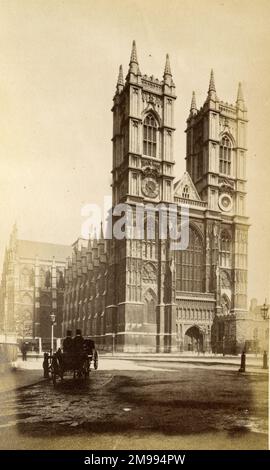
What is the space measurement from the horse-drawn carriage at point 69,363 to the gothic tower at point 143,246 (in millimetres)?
5352

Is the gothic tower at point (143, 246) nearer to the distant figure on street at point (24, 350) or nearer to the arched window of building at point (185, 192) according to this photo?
the arched window of building at point (185, 192)

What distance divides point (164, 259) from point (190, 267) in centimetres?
97

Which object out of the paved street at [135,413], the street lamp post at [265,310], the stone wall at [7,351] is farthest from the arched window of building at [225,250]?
the stone wall at [7,351]

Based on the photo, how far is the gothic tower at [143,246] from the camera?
47.8 ft

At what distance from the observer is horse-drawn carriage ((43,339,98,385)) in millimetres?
7809

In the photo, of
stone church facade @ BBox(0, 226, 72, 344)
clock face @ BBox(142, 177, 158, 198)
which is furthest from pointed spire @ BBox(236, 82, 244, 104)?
clock face @ BBox(142, 177, 158, 198)

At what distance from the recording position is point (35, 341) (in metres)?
8.91

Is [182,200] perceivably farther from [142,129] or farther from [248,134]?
[248,134]

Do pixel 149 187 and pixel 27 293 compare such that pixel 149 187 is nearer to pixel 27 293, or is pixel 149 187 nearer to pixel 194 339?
pixel 194 339

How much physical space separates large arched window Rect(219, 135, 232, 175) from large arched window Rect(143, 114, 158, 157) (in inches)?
130

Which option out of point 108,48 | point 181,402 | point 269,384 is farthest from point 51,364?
point 108,48

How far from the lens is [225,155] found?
12812 millimetres

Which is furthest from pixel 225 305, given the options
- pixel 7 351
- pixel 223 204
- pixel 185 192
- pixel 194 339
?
pixel 7 351

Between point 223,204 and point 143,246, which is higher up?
point 223,204
